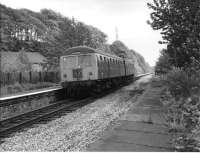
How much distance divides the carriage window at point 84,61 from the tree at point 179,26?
5.67 metres

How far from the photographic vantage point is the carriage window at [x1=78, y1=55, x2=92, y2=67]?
56.8ft

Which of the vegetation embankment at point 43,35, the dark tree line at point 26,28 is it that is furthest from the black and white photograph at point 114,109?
the dark tree line at point 26,28

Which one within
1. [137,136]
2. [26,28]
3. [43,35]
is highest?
[26,28]

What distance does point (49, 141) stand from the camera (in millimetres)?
7160

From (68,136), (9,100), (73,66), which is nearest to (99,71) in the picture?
(73,66)

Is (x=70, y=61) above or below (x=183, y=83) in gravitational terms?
above

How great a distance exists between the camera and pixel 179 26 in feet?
37.6

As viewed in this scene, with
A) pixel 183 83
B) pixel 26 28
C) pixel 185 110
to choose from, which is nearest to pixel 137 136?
pixel 185 110

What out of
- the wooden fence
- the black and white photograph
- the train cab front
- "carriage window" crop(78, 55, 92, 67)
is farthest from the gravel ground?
the wooden fence

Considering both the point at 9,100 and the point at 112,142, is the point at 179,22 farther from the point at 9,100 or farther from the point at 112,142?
the point at 9,100

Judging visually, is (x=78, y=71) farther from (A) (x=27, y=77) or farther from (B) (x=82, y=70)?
(A) (x=27, y=77)

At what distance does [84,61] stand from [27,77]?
1232 centimetres

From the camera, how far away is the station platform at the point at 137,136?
17.6ft

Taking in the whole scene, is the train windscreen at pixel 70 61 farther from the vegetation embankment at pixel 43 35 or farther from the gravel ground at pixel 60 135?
the vegetation embankment at pixel 43 35
